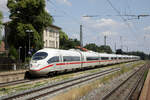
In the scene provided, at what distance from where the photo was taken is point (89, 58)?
31141mm

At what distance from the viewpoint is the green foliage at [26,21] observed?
37562 mm

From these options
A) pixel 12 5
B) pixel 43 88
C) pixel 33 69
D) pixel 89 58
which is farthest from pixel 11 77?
pixel 12 5

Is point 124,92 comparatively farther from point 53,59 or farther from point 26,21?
point 26,21

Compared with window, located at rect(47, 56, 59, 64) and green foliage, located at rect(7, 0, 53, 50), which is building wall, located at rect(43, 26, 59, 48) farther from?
window, located at rect(47, 56, 59, 64)

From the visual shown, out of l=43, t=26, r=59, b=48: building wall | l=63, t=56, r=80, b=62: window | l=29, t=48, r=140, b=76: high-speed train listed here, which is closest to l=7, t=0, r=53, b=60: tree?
l=29, t=48, r=140, b=76: high-speed train

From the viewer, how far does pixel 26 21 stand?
39.4 metres

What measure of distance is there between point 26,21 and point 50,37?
25.5 m

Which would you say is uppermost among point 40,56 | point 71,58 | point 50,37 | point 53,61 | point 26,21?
point 26,21

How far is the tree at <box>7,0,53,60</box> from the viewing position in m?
37.6

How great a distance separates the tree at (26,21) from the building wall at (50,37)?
68.5ft

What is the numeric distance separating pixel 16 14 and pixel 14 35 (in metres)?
4.36

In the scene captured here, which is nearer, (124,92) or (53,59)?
(124,92)

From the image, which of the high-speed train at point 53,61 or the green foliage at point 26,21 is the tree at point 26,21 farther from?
the high-speed train at point 53,61

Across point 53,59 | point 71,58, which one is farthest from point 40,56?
point 71,58
